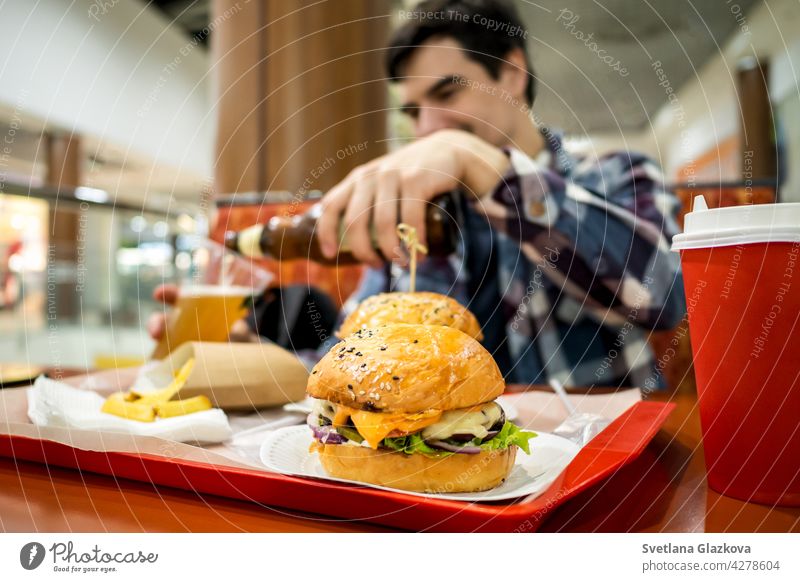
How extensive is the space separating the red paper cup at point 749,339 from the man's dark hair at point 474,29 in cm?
39

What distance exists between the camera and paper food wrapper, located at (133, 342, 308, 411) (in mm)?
787

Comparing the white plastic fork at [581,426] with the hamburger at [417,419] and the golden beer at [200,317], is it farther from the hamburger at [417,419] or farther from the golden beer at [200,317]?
the golden beer at [200,317]

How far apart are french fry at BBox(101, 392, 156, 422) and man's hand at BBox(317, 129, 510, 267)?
37 cm

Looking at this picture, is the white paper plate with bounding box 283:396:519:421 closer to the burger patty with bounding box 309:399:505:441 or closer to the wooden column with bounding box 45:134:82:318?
the burger patty with bounding box 309:399:505:441

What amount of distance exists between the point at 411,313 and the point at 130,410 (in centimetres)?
40

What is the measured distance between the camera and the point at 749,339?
1.53 ft

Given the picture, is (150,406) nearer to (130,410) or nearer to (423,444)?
(130,410)

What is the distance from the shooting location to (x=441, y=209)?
87cm

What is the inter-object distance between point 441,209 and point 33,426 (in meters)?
0.59

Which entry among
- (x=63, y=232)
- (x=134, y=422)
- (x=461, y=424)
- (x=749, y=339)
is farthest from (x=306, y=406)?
(x=63, y=232)

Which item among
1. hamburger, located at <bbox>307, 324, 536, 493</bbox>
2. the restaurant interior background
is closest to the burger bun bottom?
hamburger, located at <bbox>307, 324, 536, 493</bbox>
